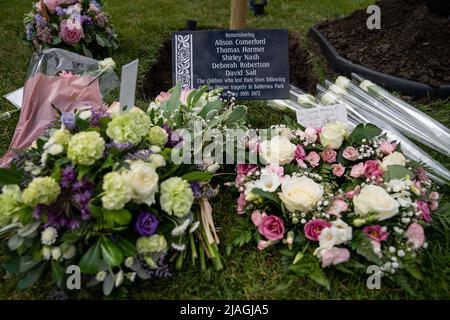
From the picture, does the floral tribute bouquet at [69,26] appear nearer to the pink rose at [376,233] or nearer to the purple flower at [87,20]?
the purple flower at [87,20]

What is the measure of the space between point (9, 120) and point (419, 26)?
3.01 metres

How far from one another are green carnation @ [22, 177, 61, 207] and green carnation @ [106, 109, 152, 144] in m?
0.26

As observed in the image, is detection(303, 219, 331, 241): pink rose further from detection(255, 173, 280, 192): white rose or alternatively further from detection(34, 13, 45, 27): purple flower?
detection(34, 13, 45, 27): purple flower

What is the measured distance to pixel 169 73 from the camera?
3.46 meters

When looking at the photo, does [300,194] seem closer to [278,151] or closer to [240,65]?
[278,151]

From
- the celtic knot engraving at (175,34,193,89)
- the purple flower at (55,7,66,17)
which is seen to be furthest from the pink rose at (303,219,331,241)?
the purple flower at (55,7,66,17)

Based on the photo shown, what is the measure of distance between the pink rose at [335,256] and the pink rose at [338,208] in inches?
6.3

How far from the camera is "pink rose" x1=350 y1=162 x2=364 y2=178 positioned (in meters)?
1.95

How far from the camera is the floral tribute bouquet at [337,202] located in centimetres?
164

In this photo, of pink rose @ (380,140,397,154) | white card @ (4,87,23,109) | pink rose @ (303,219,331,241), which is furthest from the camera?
white card @ (4,87,23,109)

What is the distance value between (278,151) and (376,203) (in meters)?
0.50
